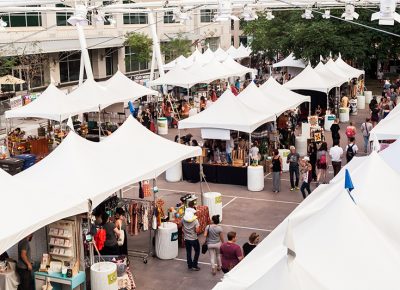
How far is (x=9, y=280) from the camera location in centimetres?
1105

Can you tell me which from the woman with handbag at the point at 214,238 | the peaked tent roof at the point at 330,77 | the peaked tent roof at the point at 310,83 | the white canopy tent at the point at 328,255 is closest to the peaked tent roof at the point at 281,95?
the peaked tent roof at the point at 310,83

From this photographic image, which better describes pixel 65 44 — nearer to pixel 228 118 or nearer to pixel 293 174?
pixel 228 118

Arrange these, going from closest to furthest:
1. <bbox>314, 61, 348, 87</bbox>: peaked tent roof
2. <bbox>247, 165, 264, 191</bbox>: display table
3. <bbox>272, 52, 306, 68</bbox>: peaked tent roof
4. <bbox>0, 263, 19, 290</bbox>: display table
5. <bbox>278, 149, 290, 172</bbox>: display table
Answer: <bbox>0, 263, 19, 290</bbox>: display table < <bbox>247, 165, 264, 191</bbox>: display table < <bbox>278, 149, 290, 172</bbox>: display table < <bbox>314, 61, 348, 87</bbox>: peaked tent roof < <bbox>272, 52, 306, 68</bbox>: peaked tent roof

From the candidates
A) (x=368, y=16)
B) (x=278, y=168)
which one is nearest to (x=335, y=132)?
(x=278, y=168)

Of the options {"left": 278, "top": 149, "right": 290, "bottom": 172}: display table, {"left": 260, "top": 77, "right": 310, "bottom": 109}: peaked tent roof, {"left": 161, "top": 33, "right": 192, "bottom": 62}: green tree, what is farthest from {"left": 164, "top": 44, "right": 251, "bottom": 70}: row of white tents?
{"left": 278, "top": 149, "right": 290, "bottom": 172}: display table

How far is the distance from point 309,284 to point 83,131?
2004 cm

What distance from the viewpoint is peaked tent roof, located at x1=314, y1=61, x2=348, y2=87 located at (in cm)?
2962

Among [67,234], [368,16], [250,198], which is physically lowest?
[250,198]

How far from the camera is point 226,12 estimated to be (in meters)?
19.9

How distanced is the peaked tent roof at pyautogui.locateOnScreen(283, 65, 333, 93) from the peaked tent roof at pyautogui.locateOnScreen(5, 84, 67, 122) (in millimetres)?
10624

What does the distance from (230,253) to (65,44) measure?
124 feet

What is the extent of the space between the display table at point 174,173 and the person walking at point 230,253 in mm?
8730

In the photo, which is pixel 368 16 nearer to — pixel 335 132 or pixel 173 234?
pixel 335 132

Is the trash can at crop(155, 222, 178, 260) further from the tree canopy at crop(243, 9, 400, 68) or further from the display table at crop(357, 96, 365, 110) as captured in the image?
the tree canopy at crop(243, 9, 400, 68)
